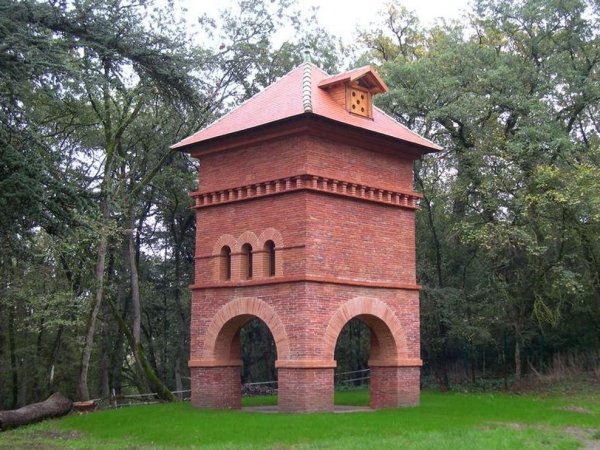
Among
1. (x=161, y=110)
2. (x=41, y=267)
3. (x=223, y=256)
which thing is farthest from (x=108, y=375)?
(x=223, y=256)

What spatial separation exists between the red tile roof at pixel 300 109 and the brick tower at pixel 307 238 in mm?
55

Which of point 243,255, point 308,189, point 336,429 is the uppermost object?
point 308,189

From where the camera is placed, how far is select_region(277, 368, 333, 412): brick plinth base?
57.9 feet

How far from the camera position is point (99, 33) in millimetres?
13266

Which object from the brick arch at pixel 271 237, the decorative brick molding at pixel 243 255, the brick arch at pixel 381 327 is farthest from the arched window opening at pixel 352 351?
the brick arch at pixel 271 237

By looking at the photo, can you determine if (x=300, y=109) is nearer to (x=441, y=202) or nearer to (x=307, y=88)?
(x=307, y=88)

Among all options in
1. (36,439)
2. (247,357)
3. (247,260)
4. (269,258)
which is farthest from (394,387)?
(247,357)

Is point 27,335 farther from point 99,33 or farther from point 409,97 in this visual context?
point 99,33

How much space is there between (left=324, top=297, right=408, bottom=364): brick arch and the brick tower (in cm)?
3

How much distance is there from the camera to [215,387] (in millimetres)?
19922

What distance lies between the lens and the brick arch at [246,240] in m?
19.3

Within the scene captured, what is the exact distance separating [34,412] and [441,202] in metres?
16.6

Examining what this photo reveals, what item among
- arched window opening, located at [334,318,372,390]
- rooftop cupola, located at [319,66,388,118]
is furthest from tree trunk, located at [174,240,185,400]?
rooftop cupola, located at [319,66,388,118]

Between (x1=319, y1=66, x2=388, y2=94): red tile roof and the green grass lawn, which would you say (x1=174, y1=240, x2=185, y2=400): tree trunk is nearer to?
the green grass lawn
